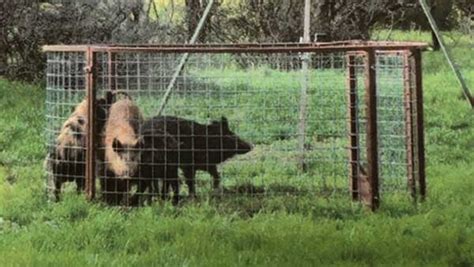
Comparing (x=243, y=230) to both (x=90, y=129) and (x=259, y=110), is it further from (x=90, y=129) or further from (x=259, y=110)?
(x=259, y=110)

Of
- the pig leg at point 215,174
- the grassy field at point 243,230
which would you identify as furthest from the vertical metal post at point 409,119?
the pig leg at point 215,174

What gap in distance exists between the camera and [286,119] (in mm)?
11711

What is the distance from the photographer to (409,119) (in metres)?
8.79

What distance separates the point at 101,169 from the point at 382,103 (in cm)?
353

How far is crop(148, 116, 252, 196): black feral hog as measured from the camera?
8648mm

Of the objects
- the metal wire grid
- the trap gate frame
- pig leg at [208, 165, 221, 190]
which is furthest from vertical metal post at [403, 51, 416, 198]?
pig leg at [208, 165, 221, 190]

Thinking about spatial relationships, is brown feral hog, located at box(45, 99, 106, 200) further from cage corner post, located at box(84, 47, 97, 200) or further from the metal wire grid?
the metal wire grid

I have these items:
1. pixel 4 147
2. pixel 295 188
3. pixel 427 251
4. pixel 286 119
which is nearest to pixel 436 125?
pixel 286 119

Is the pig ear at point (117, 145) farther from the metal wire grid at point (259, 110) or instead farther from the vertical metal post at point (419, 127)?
the vertical metal post at point (419, 127)

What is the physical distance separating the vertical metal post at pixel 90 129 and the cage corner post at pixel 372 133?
247cm

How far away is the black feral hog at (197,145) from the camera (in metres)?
8.65

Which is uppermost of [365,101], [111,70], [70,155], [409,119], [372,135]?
[111,70]

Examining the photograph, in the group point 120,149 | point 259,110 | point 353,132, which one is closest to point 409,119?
point 353,132

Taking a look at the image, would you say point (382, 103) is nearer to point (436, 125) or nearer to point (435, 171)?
point (435, 171)
